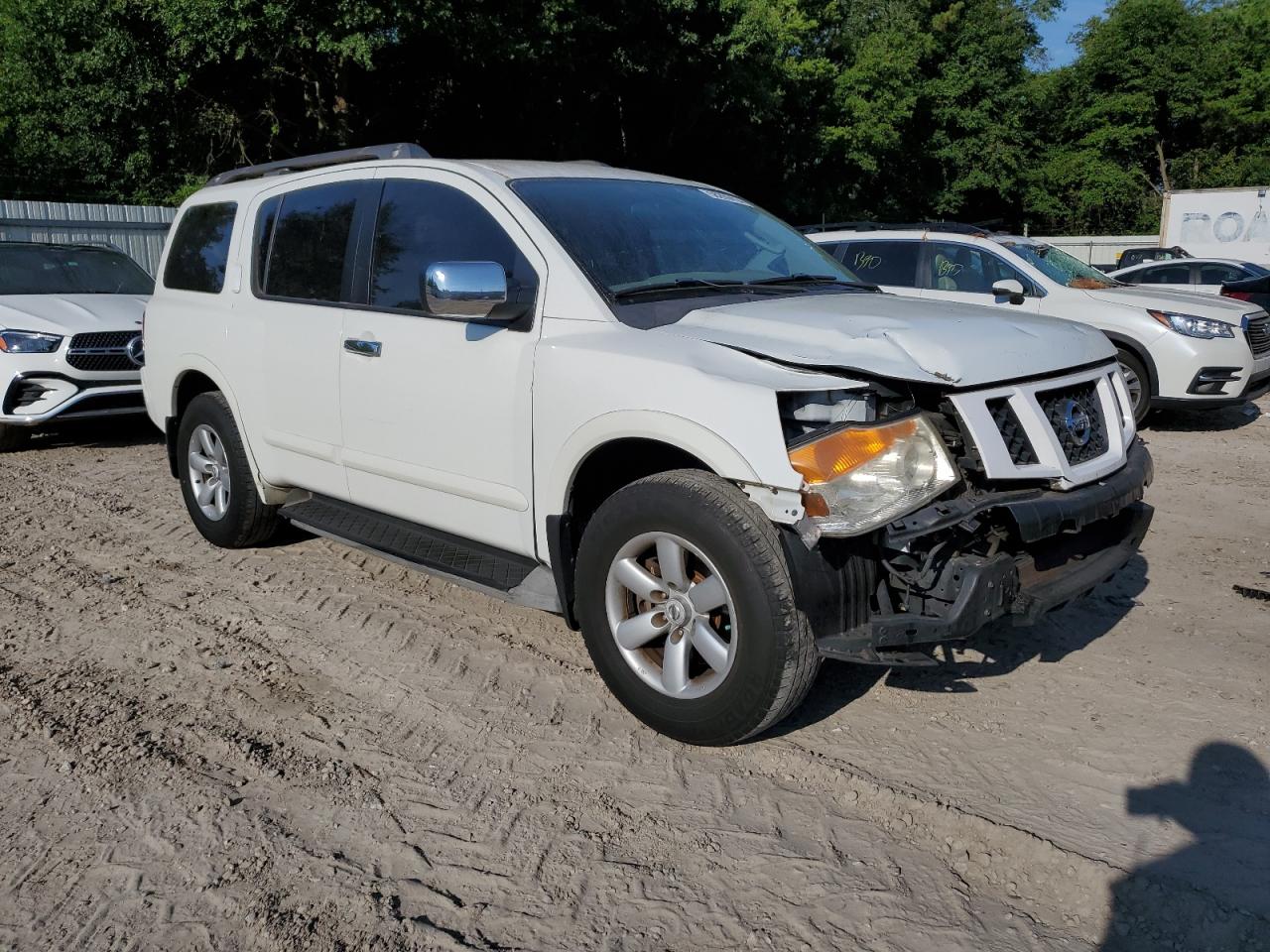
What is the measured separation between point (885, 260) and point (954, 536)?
7.14 meters

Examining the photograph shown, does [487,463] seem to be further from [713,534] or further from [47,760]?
[47,760]

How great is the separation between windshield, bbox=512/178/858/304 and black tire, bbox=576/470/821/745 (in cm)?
83

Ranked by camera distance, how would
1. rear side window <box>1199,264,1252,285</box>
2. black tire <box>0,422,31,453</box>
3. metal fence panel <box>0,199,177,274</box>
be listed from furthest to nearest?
1. rear side window <box>1199,264,1252,285</box>
2. metal fence panel <box>0,199,177,274</box>
3. black tire <box>0,422,31,453</box>

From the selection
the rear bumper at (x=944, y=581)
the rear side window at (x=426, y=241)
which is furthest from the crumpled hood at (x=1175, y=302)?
the rear side window at (x=426, y=241)

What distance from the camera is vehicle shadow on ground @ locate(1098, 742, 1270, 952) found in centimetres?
260

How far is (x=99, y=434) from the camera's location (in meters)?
9.47

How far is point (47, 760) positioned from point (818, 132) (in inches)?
1242

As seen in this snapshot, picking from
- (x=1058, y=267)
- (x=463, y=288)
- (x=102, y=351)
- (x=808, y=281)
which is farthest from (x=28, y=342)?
(x=1058, y=267)

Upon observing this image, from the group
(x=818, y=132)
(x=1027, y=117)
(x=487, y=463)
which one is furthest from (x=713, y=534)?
(x=1027, y=117)

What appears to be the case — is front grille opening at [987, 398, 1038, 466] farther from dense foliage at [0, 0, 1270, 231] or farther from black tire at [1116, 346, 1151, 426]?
dense foliage at [0, 0, 1270, 231]

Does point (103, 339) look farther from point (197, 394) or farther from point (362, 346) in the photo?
point (362, 346)

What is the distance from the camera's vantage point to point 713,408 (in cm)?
314

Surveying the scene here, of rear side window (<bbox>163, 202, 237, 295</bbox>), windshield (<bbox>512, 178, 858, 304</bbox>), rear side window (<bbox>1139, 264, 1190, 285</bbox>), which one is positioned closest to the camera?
windshield (<bbox>512, 178, 858, 304</bbox>)

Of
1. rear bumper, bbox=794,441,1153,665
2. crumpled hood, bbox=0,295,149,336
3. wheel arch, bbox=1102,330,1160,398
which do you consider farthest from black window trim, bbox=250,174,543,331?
wheel arch, bbox=1102,330,1160,398
